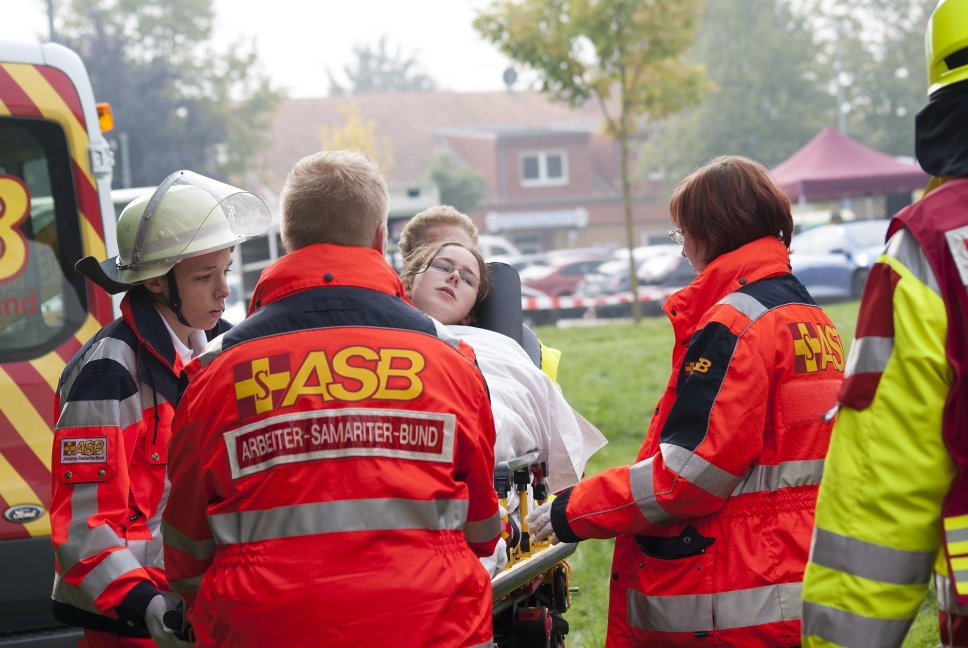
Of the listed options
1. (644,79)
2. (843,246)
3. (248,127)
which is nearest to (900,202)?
(843,246)

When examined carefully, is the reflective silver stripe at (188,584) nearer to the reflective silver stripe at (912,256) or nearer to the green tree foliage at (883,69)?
the reflective silver stripe at (912,256)

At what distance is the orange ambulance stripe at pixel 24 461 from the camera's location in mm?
4168

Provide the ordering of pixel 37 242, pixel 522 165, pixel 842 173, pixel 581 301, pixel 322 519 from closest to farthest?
pixel 322 519
pixel 37 242
pixel 581 301
pixel 842 173
pixel 522 165

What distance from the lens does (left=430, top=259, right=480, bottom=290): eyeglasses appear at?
411cm

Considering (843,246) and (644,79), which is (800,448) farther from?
(843,246)

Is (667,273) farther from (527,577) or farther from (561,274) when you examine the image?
(527,577)

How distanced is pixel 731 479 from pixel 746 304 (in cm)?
→ 47

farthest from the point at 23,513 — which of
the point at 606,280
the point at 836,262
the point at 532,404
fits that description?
the point at 606,280

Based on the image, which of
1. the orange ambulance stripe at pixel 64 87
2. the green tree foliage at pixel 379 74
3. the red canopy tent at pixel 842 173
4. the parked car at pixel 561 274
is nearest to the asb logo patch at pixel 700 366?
the orange ambulance stripe at pixel 64 87

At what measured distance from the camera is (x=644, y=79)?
63.7ft

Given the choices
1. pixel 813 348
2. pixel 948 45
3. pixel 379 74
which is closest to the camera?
pixel 948 45

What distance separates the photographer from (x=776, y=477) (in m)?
2.78

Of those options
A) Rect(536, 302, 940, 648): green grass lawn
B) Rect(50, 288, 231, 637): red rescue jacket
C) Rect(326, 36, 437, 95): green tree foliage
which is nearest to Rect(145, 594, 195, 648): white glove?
Rect(50, 288, 231, 637): red rescue jacket

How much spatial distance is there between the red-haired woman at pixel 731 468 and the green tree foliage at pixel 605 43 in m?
15.1
